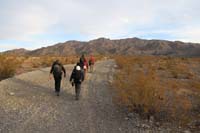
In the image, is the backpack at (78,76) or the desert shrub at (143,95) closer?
the desert shrub at (143,95)

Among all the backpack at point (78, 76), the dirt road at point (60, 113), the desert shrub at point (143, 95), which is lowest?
the dirt road at point (60, 113)

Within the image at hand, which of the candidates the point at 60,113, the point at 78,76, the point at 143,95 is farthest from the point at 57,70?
the point at 143,95

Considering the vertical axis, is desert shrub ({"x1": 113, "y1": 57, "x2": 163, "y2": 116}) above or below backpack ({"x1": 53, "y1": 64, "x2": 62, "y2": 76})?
below

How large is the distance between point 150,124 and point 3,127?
4.37 m

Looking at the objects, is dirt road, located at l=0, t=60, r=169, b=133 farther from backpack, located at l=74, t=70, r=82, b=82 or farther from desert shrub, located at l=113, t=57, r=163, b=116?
backpack, located at l=74, t=70, r=82, b=82

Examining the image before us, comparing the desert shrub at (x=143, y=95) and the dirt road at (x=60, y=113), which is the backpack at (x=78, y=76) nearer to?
the dirt road at (x=60, y=113)

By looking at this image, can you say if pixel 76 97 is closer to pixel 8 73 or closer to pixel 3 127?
pixel 3 127

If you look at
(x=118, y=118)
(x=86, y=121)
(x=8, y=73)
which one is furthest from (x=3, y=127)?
(x=8, y=73)

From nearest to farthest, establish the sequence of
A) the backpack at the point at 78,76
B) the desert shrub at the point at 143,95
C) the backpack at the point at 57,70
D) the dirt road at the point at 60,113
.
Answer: the dirt road at the point at 60,113
the desert shrub at the point at 143,95
the backpack at the point at 78,76
the backpack at the point at 57,70

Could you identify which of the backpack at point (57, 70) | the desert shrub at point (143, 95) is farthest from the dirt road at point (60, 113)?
the backpack at point (57, 70)

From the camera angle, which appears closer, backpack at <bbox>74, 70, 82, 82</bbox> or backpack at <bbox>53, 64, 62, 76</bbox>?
backpack at <bbox>74, 70, 82, 82</bbox>

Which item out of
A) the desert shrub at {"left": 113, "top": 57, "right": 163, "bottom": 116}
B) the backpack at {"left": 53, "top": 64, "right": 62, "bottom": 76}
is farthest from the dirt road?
the backpack at {"left": 53, "top": 64, "right": 62, "bottom": 76}

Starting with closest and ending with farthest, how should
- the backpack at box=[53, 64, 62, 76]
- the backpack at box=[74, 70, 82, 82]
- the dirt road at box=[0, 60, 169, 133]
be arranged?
the dirt road at box=[0, 60, 169, 133]
the backpack at box=[74, 70, 82, 82]
the backpack at box=[53, 64, 62, 76]

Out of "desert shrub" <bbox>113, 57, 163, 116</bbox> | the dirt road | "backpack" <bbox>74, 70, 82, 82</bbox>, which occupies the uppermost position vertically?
"backpack" <bbox>74, 70, 82, 82</bbox>
